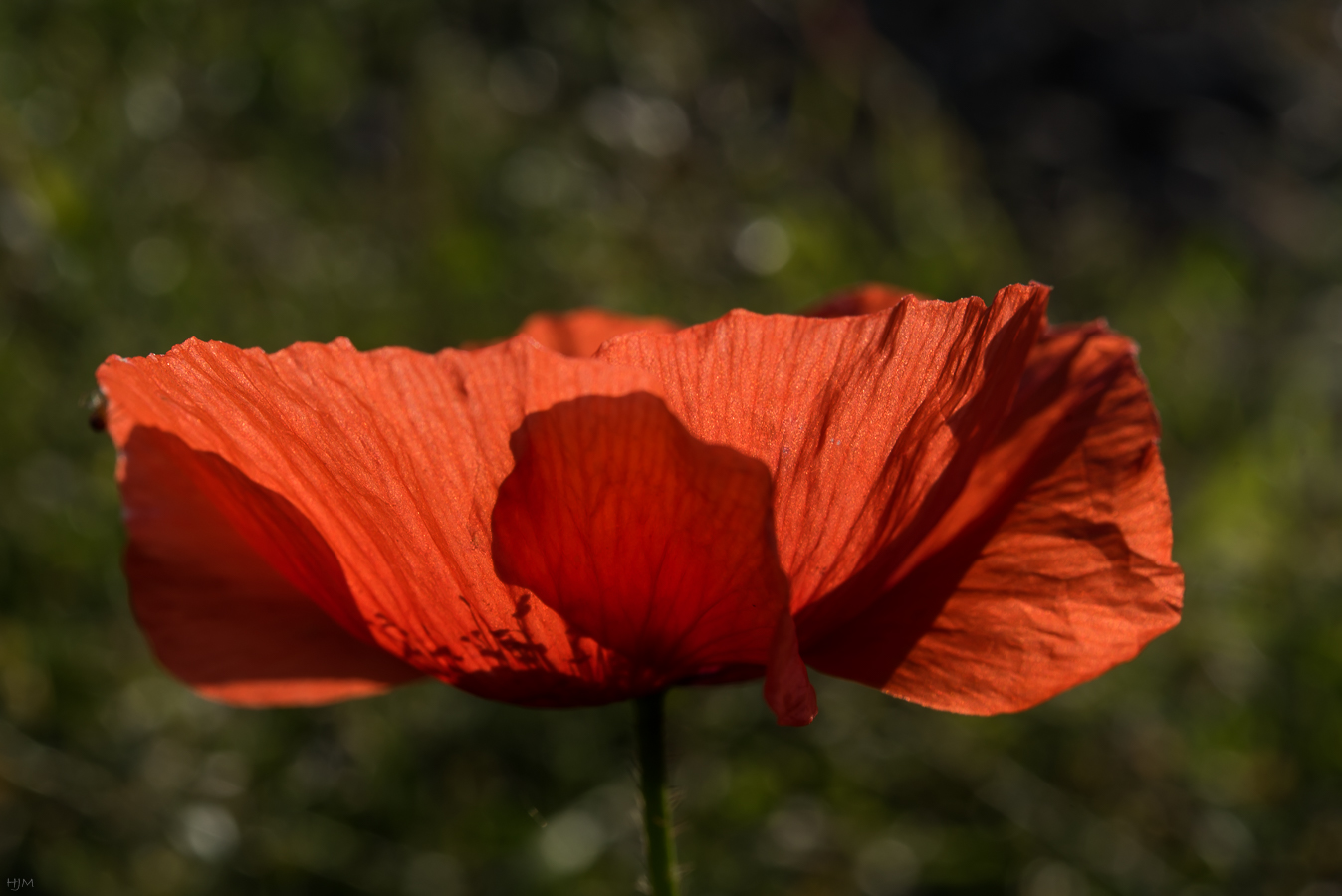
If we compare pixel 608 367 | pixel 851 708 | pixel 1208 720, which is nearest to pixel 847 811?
pixel 851 708

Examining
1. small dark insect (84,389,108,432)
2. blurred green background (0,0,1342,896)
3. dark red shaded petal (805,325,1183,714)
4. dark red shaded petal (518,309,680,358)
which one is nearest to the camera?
dark red shaded petal (805,325,1183,714)

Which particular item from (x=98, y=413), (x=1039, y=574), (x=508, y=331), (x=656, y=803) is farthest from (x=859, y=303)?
(x=508, y=331)

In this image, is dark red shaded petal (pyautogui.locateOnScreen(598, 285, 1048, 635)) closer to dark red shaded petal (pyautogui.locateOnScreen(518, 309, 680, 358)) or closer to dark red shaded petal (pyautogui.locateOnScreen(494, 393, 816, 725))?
dark red shaded petal (pyautogui.locateOnScreen(494, 393, 816, 725))

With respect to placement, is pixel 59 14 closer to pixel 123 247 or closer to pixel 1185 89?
pixel 123 247

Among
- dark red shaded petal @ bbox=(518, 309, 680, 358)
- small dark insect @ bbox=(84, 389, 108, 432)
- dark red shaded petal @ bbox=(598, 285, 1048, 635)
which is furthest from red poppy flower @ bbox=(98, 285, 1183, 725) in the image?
dark red shaded petal @ bbox=(518, 309, 680, 358)

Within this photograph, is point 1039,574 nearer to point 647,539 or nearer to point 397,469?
Result: point 647,539

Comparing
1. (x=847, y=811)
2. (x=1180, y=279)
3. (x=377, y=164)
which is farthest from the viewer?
(x=377, y=164)

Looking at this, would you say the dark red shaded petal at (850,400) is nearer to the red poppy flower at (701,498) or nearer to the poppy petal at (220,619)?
the red poppy flower at (701,498)

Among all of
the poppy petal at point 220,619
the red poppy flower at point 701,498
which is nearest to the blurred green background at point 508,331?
the poppy petal at point 220,619
